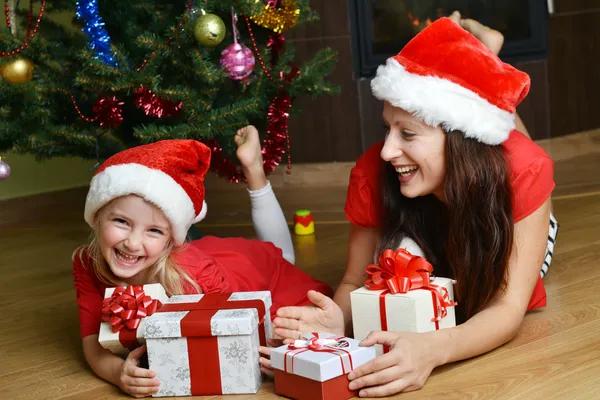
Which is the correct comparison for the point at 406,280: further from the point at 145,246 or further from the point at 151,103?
the point at 151,103

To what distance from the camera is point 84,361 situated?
1992 mm

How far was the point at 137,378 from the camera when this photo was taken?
166 cm

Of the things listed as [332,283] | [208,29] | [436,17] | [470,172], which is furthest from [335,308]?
[436,17]

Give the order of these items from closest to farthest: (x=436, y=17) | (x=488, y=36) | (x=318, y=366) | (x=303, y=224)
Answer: (x=318, y=366) < (x=488, y=36) < (x=303, y=224) < (x=436, y=17)

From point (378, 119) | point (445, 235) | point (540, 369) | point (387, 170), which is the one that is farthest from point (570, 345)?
point (378, 119)

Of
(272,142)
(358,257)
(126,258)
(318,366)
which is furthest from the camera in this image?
(272,142)

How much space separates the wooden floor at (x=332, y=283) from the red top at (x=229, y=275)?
0.16m

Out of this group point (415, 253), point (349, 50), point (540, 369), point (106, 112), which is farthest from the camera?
point (349, 50)

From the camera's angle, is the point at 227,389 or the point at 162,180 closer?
the point at 227,389

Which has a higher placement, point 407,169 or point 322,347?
point 407,169

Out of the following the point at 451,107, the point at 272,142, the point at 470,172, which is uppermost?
the point at 451,107

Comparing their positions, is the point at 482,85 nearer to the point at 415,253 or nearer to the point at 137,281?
the point at 415,253

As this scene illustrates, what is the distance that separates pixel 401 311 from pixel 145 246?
557 mm

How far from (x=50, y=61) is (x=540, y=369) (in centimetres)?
183
